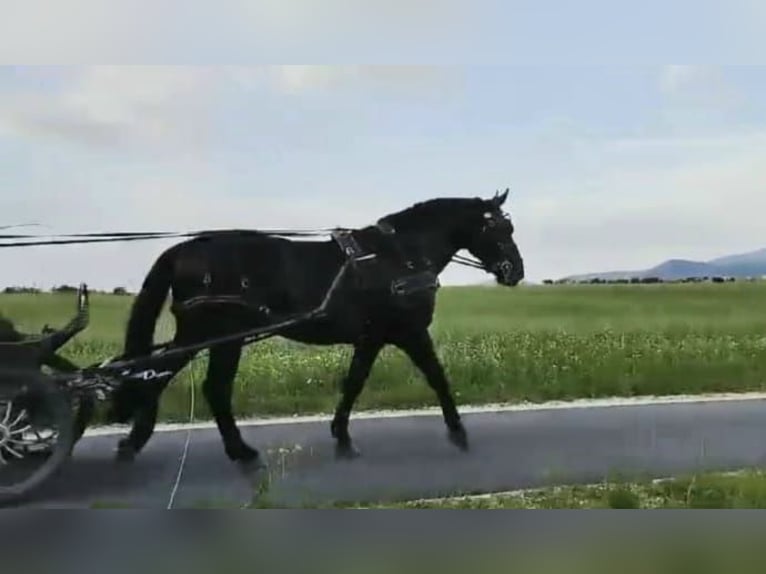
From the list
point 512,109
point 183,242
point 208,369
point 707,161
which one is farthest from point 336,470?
point 707,161

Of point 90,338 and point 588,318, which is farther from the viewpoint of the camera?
point 588,318

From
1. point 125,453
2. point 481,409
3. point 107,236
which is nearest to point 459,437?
point 481,409

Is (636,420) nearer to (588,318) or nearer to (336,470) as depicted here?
(588,318)

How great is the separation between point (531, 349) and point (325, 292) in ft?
3.30

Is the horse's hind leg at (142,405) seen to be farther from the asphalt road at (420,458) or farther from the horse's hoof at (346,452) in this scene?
the horse's hoof at (346,452)

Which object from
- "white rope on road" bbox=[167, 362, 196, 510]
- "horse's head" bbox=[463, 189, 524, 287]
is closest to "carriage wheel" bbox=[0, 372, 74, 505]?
"white rope on road" bbox=[167, 362, 196, 510]

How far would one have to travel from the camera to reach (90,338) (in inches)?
225

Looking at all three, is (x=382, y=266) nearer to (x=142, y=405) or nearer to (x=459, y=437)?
(x=459, y=437)

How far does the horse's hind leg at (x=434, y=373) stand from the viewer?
5.87 metres

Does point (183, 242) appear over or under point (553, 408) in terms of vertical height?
over

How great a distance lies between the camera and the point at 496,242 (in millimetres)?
5914

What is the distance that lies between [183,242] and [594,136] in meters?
1.94

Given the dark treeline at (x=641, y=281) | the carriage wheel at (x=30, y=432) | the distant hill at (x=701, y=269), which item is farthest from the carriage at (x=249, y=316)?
the distant hill at (x=701, y=269)

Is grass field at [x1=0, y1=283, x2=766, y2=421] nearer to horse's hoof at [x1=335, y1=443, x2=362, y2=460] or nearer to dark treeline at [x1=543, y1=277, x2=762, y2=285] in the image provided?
dark treeline at [x1=543, y1=277, x2=762, y2=285]
